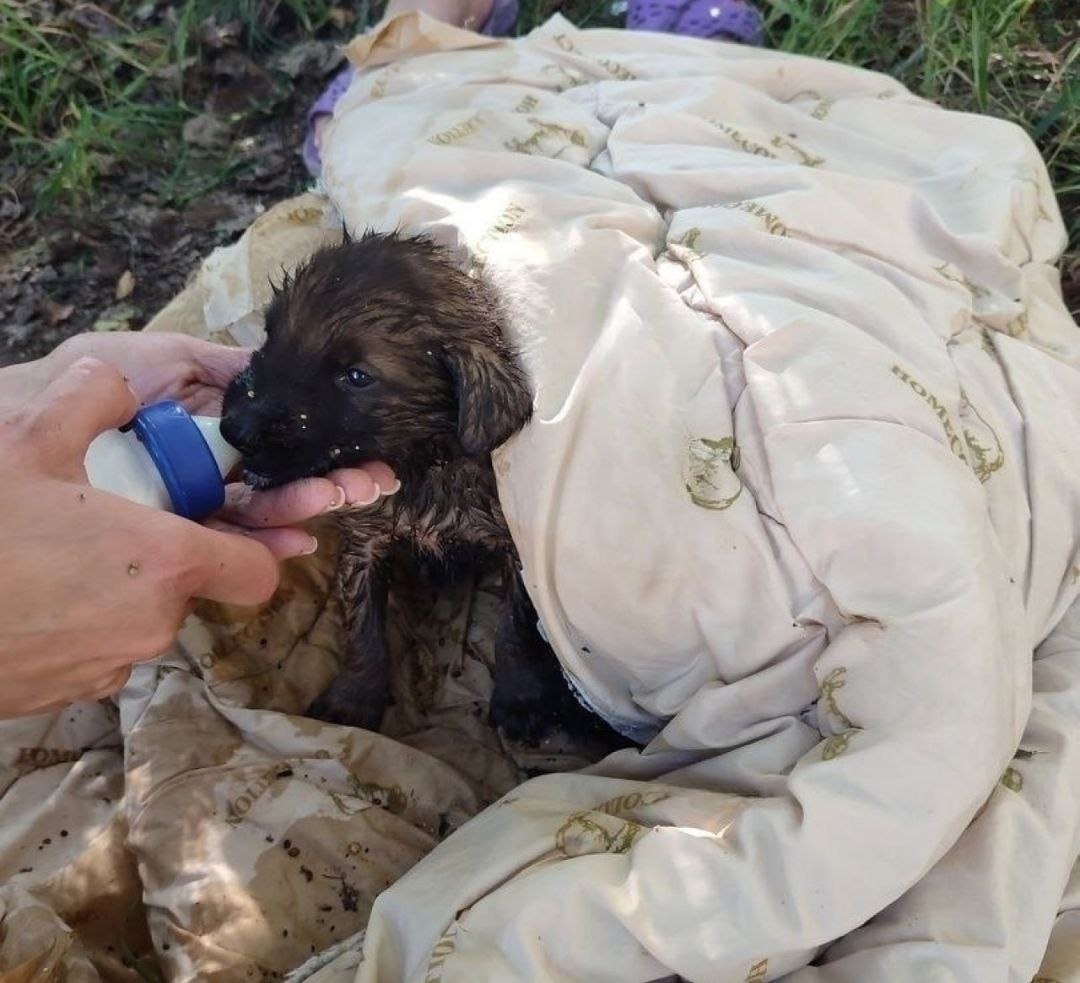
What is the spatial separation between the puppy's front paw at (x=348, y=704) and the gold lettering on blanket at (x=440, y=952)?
3.30 ft

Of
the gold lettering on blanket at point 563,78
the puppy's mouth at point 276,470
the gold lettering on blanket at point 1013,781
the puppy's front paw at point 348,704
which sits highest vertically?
the gold lettering on blanket at point 563,78

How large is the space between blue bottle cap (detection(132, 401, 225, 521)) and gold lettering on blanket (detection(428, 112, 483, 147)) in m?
1.37

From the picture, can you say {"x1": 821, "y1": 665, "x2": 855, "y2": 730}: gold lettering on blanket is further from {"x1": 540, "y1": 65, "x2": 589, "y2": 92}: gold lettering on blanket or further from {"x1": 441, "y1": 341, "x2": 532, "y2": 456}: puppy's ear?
{"x1": 540, "y1": 65, "x2": 589, "y2": 92}: gold lettering on blanket

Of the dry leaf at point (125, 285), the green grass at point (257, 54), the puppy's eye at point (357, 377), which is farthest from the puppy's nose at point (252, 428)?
the green grass at point (257, 54)

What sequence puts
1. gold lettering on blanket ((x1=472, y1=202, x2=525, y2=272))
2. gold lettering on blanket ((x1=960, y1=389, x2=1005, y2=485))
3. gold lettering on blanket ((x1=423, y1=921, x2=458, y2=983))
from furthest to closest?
gold lettering on blanket ((x1=472, y1=202, x2=525, y2=272)) → gold lettering on blanket ((x1=960, y1=389, x2=1005, y2=485)) → gold lettering on blanket ((x1=423, y1=921, x2=458, y2=983))

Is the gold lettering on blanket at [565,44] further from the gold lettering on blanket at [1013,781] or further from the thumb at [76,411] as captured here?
the gold lettering on blanket at [1013,781]

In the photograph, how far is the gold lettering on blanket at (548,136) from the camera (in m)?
3.41

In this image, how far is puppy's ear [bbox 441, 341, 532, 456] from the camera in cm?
263

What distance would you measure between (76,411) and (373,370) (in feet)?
2.48

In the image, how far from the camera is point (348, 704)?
3311mm

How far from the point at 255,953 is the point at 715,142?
2.75 m

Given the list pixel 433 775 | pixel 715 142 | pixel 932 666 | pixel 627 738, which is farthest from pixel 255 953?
pixel 715 142

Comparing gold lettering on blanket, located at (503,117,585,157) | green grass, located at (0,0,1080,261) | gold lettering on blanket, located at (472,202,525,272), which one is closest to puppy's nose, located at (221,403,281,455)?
gold lettering on blanket, located at (472,202,525,272)

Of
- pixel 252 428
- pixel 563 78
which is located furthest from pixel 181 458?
pixel 563 78
